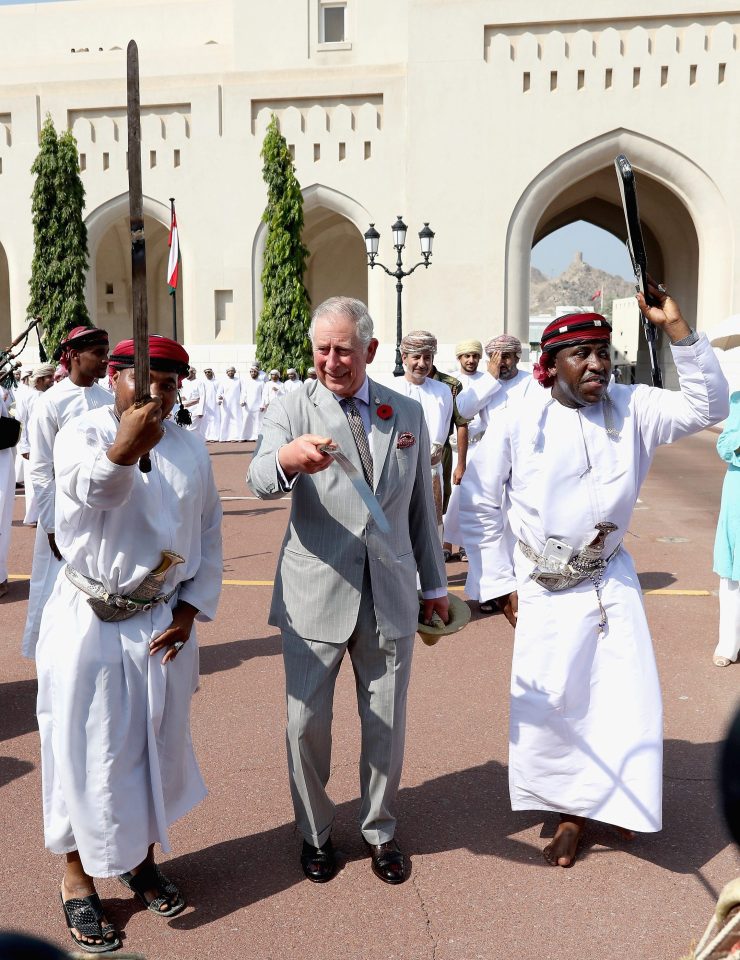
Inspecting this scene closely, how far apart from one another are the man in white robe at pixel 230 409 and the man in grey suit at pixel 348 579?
19643 millimetres

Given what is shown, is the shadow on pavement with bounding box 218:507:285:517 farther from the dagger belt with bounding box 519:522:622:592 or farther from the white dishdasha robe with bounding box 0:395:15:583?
the dagger belt with bounding box 519:522:622:592

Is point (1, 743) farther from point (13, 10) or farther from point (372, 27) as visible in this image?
point (13, 10)

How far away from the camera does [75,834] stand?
2.92 m

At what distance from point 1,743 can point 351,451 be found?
99.6 inches

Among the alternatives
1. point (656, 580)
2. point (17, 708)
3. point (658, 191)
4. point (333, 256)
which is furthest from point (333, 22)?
point (17, 708)

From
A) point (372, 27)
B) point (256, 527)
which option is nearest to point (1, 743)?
point (256, 527)

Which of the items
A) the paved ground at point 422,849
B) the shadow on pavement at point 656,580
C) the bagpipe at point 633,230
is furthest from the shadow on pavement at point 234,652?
the bagpipe at point 633,230

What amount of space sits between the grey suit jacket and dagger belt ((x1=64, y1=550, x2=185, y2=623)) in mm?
467

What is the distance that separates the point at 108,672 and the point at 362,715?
97 centimetres

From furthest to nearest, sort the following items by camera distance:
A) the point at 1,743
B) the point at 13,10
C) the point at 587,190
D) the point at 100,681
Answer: the point at 13,10 < the point at 587,190 < the point at 1,743 < the point at 100,681

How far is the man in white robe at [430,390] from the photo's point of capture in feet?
24.4

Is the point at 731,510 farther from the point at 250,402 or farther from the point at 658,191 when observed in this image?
the point at 658,191

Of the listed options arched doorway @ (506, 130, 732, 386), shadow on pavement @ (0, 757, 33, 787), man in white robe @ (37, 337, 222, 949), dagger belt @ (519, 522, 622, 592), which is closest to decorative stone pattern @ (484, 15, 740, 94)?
arched doorway @ (506, 130, 732, 386)

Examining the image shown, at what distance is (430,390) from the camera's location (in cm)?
788
